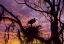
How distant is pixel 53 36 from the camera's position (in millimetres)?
7645

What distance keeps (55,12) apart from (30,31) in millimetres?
1328

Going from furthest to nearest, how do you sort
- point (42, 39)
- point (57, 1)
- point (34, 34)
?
point (57, 1)
point (34, 34)
point (42, 39)

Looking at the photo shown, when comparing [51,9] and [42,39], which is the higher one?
[51,9]

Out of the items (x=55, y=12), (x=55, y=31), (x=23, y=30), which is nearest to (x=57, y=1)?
(x=55, y=12)

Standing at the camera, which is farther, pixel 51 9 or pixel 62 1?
pixel 62 1

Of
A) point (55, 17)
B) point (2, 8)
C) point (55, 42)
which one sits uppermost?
point (2, 8)

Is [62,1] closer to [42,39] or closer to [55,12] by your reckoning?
[55,12]

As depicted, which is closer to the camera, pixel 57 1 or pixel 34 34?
pixel 34 34

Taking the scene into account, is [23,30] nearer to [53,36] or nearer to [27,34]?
[27,34]

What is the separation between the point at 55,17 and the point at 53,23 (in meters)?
0.27

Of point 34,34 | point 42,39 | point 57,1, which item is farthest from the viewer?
point 57,1

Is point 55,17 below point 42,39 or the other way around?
the other way around

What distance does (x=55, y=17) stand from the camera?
813cm

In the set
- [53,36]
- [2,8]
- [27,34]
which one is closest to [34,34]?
[27,34]
